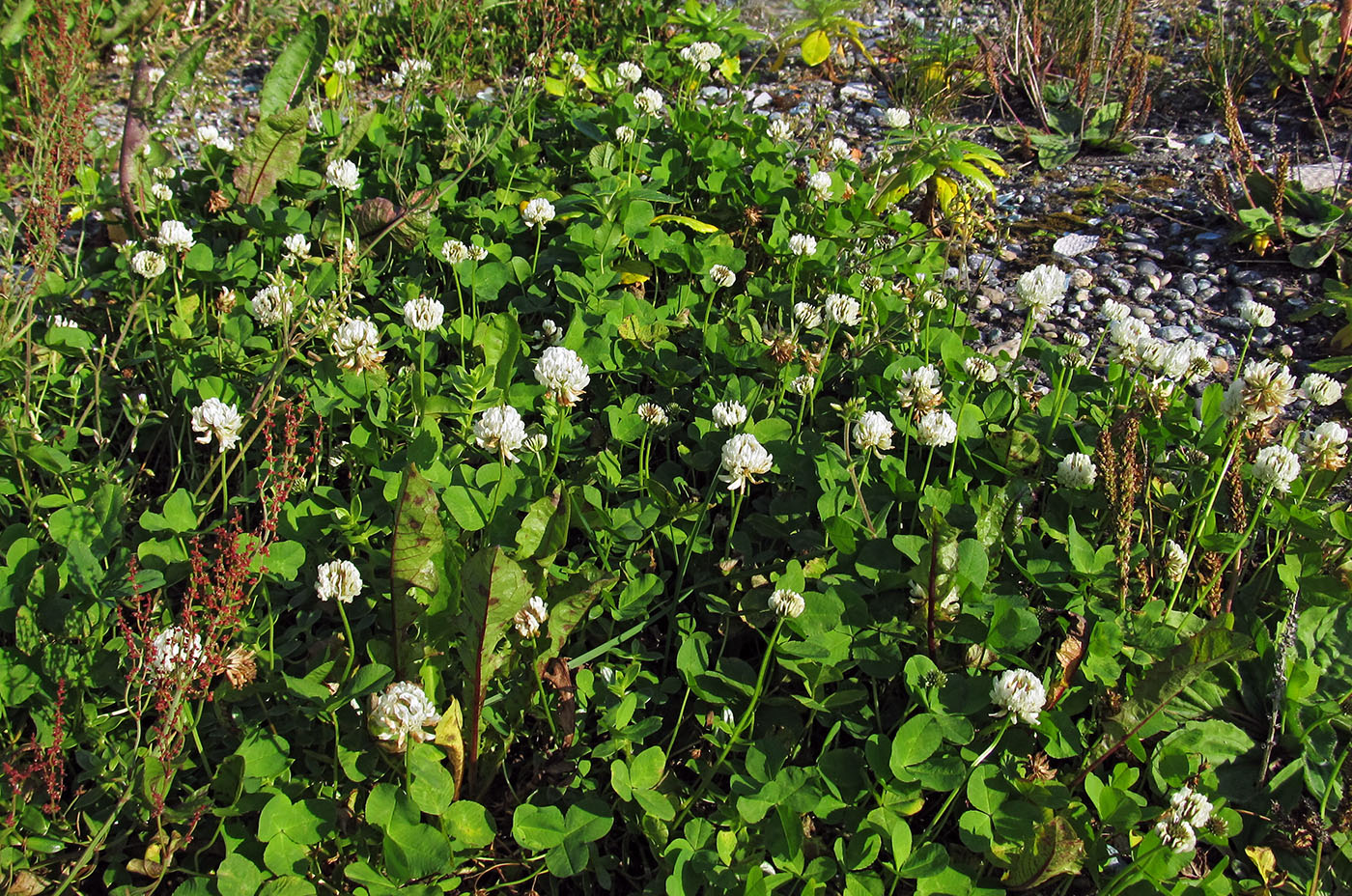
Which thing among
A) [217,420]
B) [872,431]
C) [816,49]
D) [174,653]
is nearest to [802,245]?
[872,431]

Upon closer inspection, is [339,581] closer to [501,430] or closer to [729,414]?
[501,430]

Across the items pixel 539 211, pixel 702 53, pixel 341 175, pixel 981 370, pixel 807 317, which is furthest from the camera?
pixel 702 53

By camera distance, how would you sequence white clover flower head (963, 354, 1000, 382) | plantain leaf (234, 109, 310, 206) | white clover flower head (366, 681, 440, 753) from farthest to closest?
1. plantain leaf (234, 109, 310, 206)
2. white clover flower head (963, 354, 1000, 382)
3. white clover flower head (366, 681, 440, 753)

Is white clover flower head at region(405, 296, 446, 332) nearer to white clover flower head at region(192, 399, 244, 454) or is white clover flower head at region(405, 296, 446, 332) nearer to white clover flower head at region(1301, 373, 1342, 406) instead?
white clover flower head at region(192, 399, 244, 454)

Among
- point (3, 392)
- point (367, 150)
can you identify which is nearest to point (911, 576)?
point (3, 392)

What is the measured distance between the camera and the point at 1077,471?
94.1 inches

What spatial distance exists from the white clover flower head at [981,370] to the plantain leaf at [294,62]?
2.65 metres

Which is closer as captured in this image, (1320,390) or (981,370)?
(1320,390)

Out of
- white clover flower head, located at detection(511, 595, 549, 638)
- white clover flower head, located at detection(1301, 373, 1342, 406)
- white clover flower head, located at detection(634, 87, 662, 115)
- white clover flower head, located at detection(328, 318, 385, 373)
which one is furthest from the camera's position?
white clover flower head, located at detection(634, 87, 662, 115)

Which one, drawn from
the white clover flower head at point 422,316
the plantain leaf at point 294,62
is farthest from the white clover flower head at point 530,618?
the plantain leaf at point 294,62

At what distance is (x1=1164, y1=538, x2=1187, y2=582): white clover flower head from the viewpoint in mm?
2293

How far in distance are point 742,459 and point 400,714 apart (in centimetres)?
87

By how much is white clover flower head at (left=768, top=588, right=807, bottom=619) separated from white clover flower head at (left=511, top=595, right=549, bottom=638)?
0.47m

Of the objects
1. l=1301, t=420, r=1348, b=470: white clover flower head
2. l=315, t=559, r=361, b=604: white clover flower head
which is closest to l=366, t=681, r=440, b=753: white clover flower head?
l=315, t=559, r=361, b=604: white clover flower head
